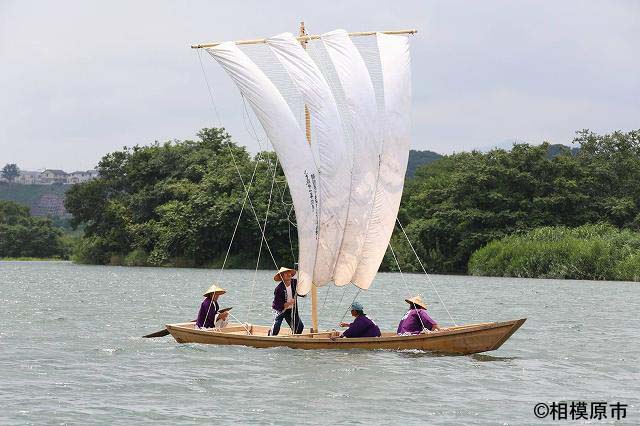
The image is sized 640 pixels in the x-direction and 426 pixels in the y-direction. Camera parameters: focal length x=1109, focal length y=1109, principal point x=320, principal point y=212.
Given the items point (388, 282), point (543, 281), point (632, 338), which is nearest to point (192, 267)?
point (388, 282)

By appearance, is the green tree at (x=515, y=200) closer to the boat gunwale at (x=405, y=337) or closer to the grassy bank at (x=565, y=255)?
the grassy bank at (x=565, y=255)

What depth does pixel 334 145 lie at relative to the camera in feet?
82.3

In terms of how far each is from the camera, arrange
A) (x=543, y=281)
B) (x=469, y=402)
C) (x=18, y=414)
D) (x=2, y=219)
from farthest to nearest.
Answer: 1. (x=2, y=219)
2. (x=543, y=281)
3. (x=469, y=402)
4. (x=18, y=414)

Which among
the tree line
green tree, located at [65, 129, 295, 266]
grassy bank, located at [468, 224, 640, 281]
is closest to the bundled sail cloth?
grassy bank, located at [468, 224, 640, 281]

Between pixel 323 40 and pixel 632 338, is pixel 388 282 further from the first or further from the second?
pixel 323 40

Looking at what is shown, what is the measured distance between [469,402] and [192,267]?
67.9 m

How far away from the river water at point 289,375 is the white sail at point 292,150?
2426 mm

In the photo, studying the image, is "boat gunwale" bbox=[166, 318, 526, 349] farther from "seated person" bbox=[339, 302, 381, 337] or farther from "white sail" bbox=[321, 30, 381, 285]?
"white sail" bbox=[321, 30, 381, 285]

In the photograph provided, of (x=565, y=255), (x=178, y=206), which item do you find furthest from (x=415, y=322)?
(x=178, y=206)

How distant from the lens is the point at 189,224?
275 ft

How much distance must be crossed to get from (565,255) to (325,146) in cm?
4114

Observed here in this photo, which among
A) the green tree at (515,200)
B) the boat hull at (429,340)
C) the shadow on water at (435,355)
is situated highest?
the green tree at (515,200)

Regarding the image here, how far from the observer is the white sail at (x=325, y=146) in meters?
25.1

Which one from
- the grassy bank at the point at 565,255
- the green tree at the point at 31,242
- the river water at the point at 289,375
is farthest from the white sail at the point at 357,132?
the green tree at the point at 31,242
